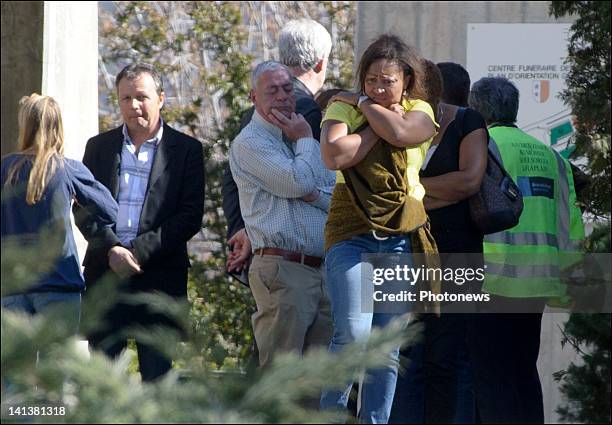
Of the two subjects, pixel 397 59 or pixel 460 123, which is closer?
pixel 397 59

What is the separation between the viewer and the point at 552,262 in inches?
226

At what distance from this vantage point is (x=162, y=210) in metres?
5.95

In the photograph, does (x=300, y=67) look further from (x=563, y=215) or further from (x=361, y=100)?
(x=563, y=215)

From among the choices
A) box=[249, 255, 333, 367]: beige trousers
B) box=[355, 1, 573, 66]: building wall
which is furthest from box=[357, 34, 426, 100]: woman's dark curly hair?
box=[355, 1, 573, 66]: building wall

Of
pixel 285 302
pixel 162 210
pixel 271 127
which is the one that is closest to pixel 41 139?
pixel 162 210

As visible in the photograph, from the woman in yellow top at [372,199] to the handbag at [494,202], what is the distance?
1.71 feet

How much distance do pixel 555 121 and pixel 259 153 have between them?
125 inches

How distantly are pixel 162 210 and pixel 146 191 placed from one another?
121 millimetres

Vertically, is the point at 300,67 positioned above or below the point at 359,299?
above

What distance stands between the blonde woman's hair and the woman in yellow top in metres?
1.38

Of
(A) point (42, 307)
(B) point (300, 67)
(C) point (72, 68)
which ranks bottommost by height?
(A) point (42, 307)

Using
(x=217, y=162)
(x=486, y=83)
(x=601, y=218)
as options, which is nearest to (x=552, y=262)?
(x=601, y=218)

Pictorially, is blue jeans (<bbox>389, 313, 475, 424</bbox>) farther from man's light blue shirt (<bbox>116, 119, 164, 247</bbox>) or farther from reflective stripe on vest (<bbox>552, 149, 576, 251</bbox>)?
man's light blue shirt (<bbox>116, 119, 164, 247</bbox>)

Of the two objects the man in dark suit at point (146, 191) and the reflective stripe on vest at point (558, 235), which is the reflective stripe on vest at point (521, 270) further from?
the man in dark suit at point (146, 191)
